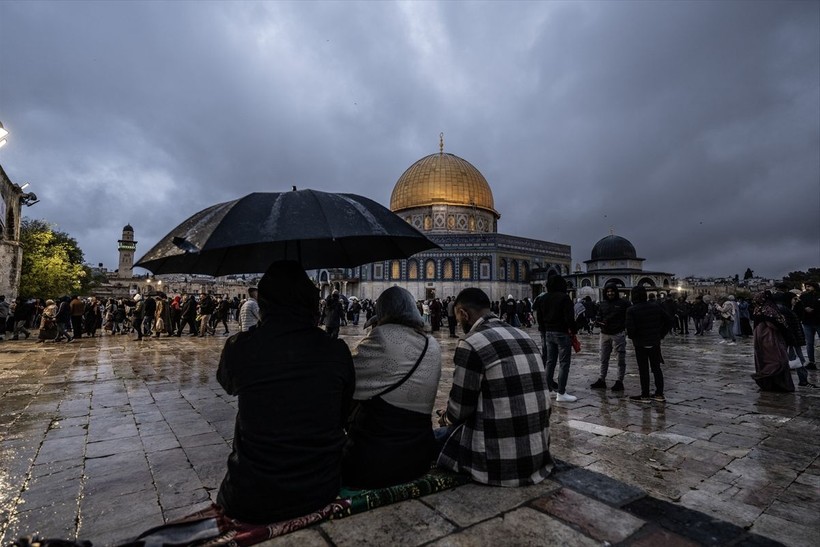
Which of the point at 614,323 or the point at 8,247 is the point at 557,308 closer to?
the point at 614,323

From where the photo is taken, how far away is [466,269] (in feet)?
129

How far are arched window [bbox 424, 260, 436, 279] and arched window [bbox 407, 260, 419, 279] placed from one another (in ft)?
2.75

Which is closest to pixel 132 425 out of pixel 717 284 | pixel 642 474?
pixel 642 474

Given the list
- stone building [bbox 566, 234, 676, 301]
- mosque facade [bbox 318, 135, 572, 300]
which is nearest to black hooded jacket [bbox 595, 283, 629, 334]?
mosque facade [bbox 318, 135, 572, 300]

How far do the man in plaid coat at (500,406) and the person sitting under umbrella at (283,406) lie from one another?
0.75m

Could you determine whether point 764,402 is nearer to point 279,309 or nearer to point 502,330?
point 502,330

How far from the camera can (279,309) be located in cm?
213

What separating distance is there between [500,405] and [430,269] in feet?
121

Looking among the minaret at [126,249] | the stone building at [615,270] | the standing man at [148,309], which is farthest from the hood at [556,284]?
the minaret at [126,249]

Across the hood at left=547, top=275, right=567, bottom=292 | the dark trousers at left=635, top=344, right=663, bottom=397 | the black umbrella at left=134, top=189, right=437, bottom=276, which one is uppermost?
the black umbrella at left=134, top=189, right=437, bottom=276

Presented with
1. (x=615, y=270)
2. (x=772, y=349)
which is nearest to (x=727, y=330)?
(x=772, y=349)

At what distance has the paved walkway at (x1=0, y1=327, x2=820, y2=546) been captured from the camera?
2209mm

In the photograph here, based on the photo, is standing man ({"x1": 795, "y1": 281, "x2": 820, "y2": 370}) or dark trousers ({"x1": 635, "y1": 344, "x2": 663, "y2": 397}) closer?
dark trousers ({"x1": 635, "y1": 344, "x2": 663, "y2": 397})

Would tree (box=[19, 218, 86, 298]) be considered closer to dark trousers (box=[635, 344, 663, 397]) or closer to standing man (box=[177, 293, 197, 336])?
standing man (box=[177, 293, 197, 336])
